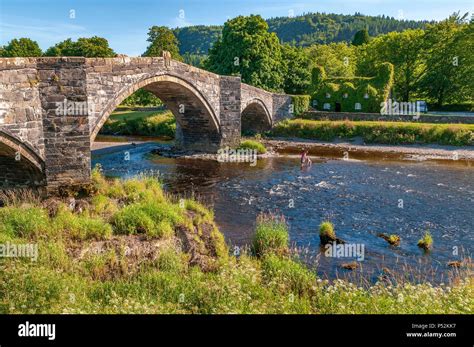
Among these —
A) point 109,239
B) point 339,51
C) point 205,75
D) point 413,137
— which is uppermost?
point 339,51

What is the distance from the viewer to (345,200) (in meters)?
21.0

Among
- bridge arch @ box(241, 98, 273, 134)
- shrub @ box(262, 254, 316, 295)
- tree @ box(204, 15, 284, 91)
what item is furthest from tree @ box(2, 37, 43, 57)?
shrub @ box(262, 254, 316, 295)

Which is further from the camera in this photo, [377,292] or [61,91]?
[61,91]

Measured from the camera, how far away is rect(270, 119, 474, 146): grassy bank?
35406 mm

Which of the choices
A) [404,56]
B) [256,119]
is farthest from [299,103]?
[404,56]

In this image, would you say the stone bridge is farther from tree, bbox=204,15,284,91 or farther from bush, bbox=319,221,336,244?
tree, bbox=204,15,284,91

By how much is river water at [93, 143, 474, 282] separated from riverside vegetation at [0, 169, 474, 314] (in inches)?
74.2

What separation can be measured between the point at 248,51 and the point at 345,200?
28284 millimetres

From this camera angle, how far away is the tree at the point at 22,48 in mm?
60581

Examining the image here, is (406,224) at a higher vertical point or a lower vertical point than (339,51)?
lower

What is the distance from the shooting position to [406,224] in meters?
17.4

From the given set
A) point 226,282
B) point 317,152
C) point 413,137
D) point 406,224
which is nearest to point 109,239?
point 226,282
